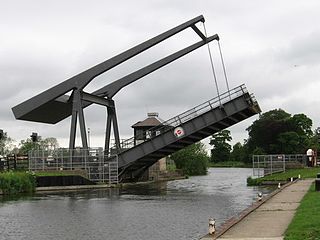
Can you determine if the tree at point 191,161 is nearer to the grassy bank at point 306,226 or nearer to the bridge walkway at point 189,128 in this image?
the bridge walkway at point 189,128

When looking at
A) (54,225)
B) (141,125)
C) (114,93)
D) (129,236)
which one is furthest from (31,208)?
(141,125)

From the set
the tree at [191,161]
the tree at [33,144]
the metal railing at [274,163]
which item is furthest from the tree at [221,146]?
the metal railing at [274,163]

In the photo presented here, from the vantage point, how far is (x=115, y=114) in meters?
44.0

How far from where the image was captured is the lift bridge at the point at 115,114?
35531mm

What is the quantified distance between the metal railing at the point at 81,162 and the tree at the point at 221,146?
122 metres

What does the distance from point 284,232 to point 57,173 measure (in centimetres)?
2828

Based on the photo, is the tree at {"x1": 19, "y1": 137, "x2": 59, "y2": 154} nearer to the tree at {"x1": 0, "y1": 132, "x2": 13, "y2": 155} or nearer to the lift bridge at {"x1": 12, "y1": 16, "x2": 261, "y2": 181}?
the tree at {"x1": 0, "y1": 132, "x2": 13, "y2": 155}

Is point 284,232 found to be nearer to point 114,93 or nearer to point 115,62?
point 115,62

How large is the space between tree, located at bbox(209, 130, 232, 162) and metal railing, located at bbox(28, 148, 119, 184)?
122 metres

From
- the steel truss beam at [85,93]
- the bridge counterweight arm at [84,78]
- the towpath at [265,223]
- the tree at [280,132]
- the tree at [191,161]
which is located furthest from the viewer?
the tree at [280,132]

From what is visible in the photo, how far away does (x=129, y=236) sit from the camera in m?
14.8

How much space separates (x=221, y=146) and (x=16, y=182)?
437 ft

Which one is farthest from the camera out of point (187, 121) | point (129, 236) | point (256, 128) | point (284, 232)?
point (256, 128)

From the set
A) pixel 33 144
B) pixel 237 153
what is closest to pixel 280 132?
pixel 33 144
